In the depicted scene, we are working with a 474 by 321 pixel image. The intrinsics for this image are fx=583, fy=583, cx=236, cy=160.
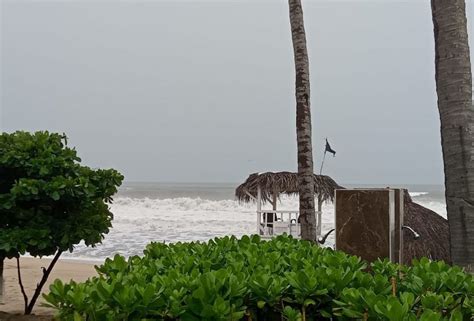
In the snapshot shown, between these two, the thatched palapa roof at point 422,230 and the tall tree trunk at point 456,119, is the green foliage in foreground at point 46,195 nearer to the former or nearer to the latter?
the tall tree trunk at point 456,119

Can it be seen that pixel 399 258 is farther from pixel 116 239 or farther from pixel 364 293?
pixel 116 239

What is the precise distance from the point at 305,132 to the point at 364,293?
14.7 feet

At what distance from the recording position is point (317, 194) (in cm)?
1479

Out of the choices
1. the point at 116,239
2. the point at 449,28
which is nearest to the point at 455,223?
the point at 449,28

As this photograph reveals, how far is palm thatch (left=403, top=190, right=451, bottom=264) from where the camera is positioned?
9.91 metres

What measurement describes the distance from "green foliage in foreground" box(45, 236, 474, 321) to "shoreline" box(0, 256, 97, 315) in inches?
190

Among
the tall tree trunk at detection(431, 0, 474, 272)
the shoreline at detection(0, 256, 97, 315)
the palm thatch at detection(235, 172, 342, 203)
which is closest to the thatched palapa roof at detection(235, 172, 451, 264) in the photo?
the palm thatch at detection(235, 172, 342, 203)

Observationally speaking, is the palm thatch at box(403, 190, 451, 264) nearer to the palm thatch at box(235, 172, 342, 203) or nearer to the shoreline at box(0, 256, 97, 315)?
the palm thatch at box(235, 172, 342, 203)

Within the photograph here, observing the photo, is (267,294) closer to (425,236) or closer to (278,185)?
(425,236)

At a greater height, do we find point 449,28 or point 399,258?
point 449,28

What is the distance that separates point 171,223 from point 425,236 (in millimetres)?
20374

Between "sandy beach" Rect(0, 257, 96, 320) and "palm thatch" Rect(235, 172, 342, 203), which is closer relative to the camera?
"sandy beach" Rect(0, 257, 96, 320)

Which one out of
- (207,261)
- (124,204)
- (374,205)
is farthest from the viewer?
(124,204)

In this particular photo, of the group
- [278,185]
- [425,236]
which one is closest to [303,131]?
[425,236]
